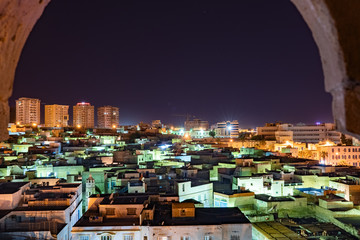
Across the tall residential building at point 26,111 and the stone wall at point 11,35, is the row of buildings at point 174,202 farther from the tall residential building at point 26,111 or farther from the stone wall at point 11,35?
the tall residential building at point 26,111

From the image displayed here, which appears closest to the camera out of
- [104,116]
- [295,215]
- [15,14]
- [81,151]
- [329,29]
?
[329,29]

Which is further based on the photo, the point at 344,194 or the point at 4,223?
the point at 344,194

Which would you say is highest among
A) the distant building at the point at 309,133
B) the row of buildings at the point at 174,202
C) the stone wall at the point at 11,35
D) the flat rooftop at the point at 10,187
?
the stone wall at the point at 11,35

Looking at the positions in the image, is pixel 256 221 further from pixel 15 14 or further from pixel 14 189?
pixel 15 14

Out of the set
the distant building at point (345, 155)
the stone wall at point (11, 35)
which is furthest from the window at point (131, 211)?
the distant building at point (345, 155)

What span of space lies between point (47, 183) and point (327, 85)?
19855mm

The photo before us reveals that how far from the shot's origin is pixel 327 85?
2283mm

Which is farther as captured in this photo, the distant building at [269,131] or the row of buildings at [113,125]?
the distant building at [269,131]

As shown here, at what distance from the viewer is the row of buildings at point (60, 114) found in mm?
74938

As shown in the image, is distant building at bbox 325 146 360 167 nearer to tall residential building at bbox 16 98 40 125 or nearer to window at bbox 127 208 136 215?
window at bbox 127 208 136 215

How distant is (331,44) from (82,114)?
9257 cm

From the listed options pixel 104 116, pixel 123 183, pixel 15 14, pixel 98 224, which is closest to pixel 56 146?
pixel 123 183

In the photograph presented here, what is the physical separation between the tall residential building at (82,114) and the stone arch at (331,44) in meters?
90.2

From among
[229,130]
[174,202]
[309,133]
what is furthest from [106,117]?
[174,202]
